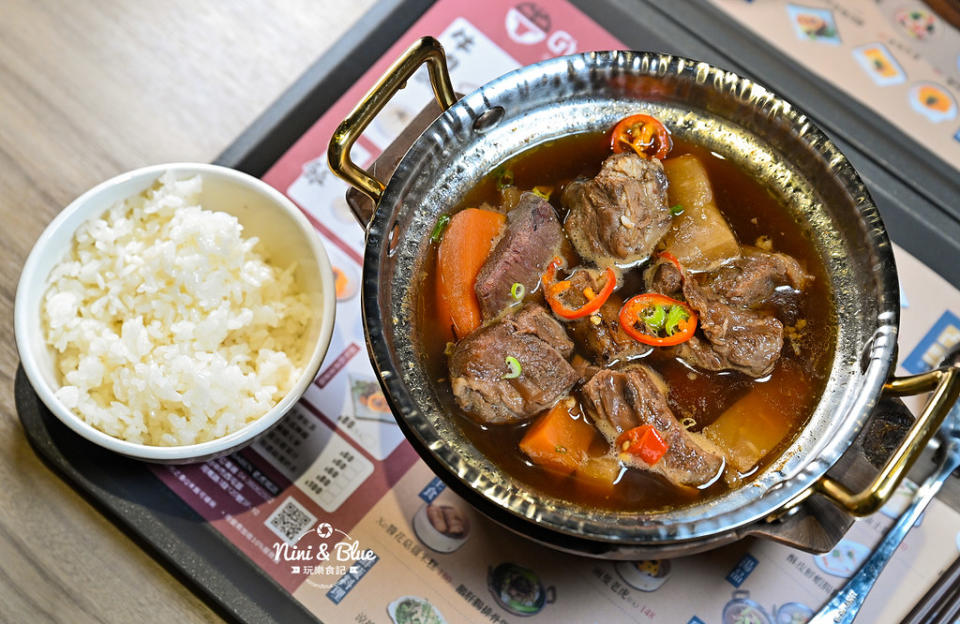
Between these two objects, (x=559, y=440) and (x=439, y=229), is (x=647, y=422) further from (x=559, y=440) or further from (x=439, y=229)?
(x=439, y=229)

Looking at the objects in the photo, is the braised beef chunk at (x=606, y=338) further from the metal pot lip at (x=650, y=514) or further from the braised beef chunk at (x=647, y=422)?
the metal pot lip at (x=650, y=514)

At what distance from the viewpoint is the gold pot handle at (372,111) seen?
2.09 meters

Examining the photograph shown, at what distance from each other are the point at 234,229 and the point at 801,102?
197 cm

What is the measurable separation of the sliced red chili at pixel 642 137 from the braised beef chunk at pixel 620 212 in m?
0.09

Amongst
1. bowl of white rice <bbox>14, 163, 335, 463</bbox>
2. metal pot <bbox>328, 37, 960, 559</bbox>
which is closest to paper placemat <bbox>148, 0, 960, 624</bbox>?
bowl of white rice <bbox>14, 163, 335, 463</bbox>

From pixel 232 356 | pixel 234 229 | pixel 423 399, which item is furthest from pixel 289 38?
pixel 423 399

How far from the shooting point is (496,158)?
236 cm

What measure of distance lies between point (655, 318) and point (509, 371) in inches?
16.1

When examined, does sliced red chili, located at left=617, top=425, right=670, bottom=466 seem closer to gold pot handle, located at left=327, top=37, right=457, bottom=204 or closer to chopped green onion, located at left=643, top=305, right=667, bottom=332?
chopped green onion, located at left=643, top=305, right=667, bottom=332

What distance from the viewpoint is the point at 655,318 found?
7.02 feet

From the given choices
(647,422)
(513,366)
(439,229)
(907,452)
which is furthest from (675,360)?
(439,229)

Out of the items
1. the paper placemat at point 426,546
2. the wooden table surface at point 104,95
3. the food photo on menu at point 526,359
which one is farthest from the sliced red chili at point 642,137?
the wooden table surface at point 104,95

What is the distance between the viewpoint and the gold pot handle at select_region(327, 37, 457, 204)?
2.09 m

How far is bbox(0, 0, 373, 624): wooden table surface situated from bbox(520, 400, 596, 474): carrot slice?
1.37 meters
